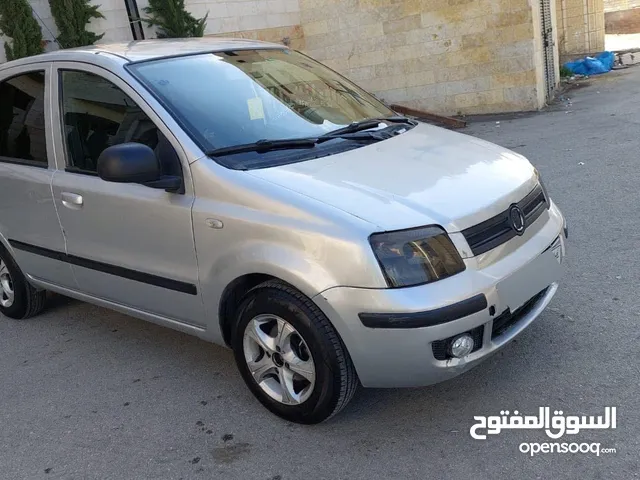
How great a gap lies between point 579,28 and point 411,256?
52.4 ft

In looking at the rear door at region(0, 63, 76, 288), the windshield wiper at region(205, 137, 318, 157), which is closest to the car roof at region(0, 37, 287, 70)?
the rear door at region(0, 63, 76, 288)

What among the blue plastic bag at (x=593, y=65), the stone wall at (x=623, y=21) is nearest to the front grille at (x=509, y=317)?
the blue plastic bag at (x=593, y=65)

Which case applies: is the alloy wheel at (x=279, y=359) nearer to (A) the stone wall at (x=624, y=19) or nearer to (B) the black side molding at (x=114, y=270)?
(B) the black side molding at (x=114, y=270)

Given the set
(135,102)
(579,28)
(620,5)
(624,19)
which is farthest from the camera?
(620,5)

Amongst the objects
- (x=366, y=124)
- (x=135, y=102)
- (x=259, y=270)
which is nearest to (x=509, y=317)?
(x=259, y=270)

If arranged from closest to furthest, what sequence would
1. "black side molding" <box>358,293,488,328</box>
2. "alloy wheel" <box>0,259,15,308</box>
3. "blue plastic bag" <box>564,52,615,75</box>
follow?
"black side molding" <box>358,293,488,328</box>
"alloy wheel" <box>0,259,15,308</box>
"blue plastic bag" <box>564,52,615,75</box>

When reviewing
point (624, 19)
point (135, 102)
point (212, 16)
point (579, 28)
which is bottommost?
point (624, 19)

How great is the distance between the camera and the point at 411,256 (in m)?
2.79

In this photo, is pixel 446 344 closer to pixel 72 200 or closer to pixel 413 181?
pixel 413 181

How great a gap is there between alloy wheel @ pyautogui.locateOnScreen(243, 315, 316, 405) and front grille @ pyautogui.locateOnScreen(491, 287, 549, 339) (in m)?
0.83

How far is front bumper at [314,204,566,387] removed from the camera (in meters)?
2.76

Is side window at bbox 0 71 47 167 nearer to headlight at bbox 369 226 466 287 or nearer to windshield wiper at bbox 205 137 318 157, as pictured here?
windshield wiper at bbox 205 137 318 157

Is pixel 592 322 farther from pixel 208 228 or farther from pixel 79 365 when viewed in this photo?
pixel 79 365

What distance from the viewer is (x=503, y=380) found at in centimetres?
338
